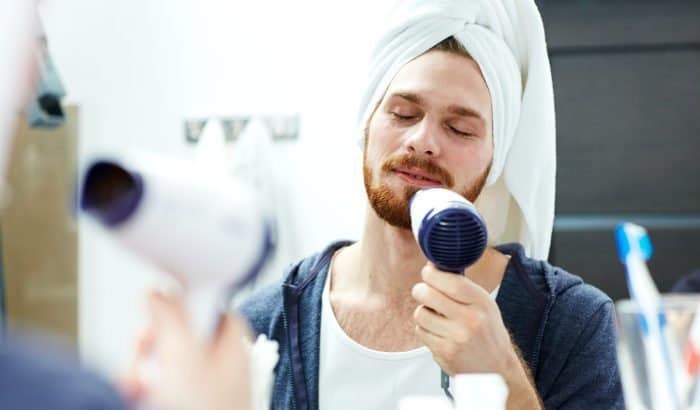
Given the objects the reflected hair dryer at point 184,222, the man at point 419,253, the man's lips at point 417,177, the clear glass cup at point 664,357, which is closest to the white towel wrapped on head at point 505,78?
the man at point 419,253

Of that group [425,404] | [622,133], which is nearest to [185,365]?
[425,404]

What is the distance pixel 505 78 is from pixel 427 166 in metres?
0.16

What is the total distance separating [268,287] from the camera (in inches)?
44.4

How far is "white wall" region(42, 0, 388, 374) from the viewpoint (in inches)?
74.1

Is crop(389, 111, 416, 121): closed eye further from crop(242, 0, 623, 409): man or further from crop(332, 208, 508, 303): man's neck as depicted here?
crop(332, 208, 508, 303): man's neck

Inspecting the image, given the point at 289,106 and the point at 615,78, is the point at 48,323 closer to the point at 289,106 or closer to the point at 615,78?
the point at 289,106

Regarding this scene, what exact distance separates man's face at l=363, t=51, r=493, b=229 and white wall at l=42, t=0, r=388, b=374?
0.81 meters

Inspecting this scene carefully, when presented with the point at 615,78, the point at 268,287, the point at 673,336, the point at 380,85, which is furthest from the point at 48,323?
the point at 673,336

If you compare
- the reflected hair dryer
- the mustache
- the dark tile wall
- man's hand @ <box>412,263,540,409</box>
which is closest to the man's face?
the mustache

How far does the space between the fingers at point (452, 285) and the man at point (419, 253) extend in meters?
0.21

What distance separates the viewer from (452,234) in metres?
0.73

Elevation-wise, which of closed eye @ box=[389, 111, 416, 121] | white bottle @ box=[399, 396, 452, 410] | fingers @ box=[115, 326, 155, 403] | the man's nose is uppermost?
closed eye @ box=[389, 111, 416, 121]

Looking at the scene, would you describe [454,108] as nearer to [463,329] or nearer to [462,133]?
[462,133]

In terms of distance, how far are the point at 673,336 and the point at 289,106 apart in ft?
4.55
